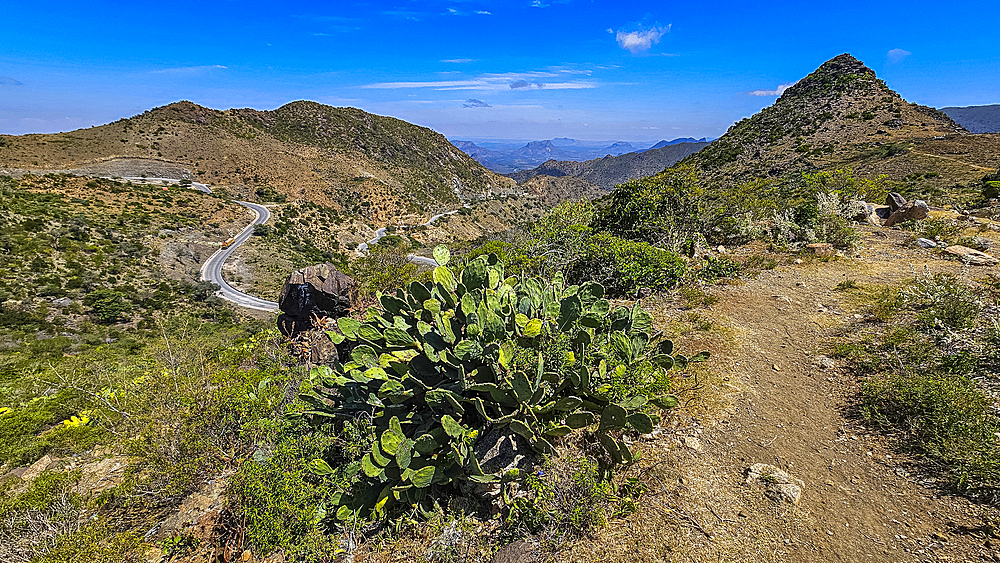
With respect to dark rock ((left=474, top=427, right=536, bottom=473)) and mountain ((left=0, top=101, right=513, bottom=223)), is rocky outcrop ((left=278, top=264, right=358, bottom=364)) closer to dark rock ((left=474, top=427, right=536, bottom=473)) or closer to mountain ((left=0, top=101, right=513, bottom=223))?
dark rock ((left=474, top=427, right=536, bottom=473))

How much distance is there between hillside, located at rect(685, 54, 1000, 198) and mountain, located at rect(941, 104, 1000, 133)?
128 m

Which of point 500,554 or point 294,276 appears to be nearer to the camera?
point 500,554

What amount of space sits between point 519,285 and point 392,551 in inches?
126

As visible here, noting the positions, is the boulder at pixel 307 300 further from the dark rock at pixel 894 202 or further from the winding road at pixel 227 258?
the dark rock at pixel 894 202

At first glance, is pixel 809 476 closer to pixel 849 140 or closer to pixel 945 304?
pixel 945 304

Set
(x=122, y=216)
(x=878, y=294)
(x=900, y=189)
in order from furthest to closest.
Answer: (x=122, y=216) → (x=900, y=189) → (x=878, y=294)

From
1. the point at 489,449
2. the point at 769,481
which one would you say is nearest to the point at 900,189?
the point at 769,481

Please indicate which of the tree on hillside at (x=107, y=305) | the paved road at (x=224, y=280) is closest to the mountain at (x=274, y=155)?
the paved road at (x=224, y=280)

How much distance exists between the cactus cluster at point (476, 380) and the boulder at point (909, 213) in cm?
1298

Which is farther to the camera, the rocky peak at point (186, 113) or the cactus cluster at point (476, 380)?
the rocky peak at point (186, 113)

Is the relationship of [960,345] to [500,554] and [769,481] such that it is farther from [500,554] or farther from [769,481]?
[500,554]

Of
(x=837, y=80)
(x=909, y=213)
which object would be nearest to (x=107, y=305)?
(x=909, y=213)

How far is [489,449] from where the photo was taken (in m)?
3.66

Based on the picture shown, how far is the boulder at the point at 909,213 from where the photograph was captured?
476 inches
